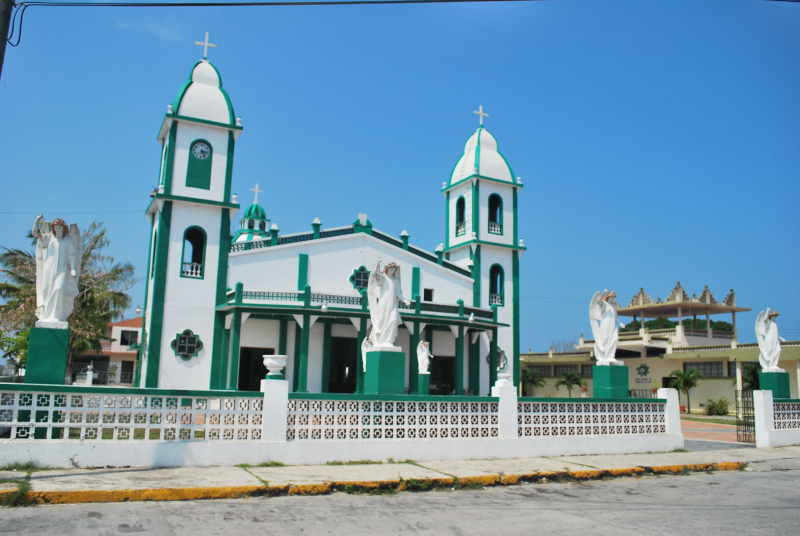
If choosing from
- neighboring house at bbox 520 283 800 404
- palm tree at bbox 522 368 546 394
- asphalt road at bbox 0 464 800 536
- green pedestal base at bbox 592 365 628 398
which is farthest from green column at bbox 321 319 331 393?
palm tree at bbox 522 368 546 394

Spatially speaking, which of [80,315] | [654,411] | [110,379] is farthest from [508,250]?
[110,379]

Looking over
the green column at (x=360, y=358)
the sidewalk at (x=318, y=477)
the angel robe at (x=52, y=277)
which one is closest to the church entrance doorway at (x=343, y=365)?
the green column at (x=360, y=358)

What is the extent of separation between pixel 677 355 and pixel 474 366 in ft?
56.3

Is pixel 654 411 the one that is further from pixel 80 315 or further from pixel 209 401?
pixel 80 315

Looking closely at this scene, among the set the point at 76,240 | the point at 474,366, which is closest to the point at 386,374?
the point at 76,240

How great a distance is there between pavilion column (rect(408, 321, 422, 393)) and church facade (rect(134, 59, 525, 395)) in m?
0.05

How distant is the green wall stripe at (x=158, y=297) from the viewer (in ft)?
67.4

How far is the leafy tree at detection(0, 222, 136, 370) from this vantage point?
27953 mm

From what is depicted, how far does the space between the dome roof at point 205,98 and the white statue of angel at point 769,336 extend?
1790 cm

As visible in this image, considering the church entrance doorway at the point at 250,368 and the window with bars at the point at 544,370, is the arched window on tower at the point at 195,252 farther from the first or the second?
the window with bars at the point at 544,370

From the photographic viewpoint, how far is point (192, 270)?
2200 cm

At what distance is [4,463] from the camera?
8.62 m

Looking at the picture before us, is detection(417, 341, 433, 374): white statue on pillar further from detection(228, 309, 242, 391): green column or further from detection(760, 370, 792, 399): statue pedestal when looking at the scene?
detection(760, 370, 792, 399): statue pedestal

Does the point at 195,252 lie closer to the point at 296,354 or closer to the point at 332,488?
the point at 296,354
